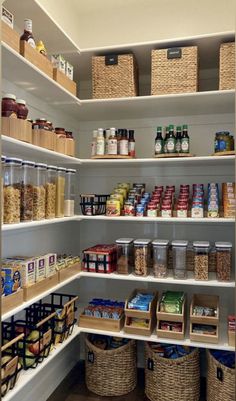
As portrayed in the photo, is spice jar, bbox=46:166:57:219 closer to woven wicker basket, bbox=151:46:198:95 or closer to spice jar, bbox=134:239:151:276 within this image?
spice jar, bbox=134:239:151:276

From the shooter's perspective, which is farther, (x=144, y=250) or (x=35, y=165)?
(x=144, y=250)

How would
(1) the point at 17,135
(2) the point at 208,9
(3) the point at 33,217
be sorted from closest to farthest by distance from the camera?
(1) the point at 17,135
(3) the point at 33,217
(2) the point at 208,9

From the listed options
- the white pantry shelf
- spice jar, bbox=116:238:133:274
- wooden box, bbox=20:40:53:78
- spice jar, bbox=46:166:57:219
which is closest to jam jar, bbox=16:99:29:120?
the white pantry shelf

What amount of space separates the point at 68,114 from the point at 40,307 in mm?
1493

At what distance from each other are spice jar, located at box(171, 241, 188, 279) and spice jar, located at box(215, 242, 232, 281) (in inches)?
8.7

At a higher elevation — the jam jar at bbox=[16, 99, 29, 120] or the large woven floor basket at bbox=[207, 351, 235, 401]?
the jam jar at bbox=[16, 99, 29, 120]

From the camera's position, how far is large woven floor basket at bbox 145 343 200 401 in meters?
2.30

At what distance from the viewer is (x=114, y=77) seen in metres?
2.40

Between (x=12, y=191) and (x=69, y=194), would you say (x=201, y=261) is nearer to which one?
(x=69, y=194)

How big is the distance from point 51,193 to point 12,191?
16.9 inches

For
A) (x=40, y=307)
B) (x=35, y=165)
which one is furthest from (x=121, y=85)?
(x=40, y=307)

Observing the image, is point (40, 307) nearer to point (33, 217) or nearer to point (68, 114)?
point (33, 217)

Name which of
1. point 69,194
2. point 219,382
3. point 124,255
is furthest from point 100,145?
point 219,382

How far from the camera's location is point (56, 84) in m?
2.05
